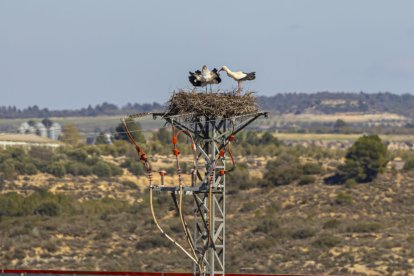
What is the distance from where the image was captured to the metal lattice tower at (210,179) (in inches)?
1268

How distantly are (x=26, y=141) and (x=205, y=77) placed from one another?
84.9 metres

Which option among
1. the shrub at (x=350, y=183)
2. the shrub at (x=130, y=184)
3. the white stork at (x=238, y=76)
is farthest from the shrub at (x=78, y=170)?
the white stork at (x=238, y=76)

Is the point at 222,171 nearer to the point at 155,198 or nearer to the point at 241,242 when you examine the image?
the point at 241,242

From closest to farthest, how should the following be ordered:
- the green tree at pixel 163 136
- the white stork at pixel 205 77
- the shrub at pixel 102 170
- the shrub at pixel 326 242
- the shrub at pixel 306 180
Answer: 1. the white stork at pixel 205 77
2. the shrub at pixel 326 242
3. the shrub at pixel 306 180
4. the shrub at pixel 102 170
5. the green tree at pixel 163 136

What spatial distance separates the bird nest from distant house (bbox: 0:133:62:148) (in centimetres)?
7518

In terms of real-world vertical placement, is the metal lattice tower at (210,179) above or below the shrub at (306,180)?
above

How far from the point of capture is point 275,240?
7338 cm

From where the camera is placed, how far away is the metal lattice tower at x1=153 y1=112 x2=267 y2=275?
32.2m

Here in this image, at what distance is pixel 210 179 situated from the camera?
105 feet

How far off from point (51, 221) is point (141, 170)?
19.9 metres

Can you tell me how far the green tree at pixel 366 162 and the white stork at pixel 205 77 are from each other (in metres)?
56.1

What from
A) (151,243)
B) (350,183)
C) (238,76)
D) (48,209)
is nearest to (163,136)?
(350,183)

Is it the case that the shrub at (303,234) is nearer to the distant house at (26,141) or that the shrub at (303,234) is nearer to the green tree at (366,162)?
the green tree at (366,162)

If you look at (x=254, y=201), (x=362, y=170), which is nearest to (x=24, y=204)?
(x=254, y=201)
